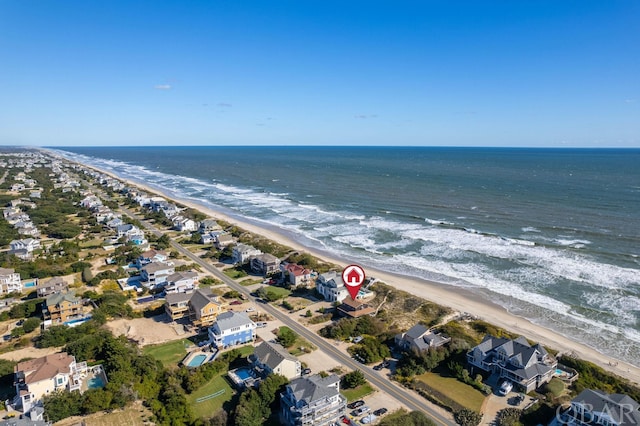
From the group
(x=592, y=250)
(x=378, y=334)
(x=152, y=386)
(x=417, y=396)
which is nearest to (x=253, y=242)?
(x=378, y=334)

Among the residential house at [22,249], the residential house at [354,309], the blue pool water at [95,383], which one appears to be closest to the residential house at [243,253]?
the residential house at [354,309]

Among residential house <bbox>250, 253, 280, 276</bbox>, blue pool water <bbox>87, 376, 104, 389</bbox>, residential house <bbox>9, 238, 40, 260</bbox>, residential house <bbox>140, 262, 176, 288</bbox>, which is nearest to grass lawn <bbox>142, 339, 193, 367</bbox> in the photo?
blue pool water <bbox>87, 376, 104, 389</bbox>

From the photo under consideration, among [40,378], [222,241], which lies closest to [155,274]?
[222,241]

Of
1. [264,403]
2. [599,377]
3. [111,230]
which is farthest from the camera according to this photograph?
[111,230]

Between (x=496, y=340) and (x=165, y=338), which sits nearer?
(x=496, y=340)

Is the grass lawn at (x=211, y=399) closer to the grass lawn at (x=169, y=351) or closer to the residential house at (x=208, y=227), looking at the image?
the grass lawn at (x=169, y=351)

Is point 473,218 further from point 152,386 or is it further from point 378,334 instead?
point 152,386
